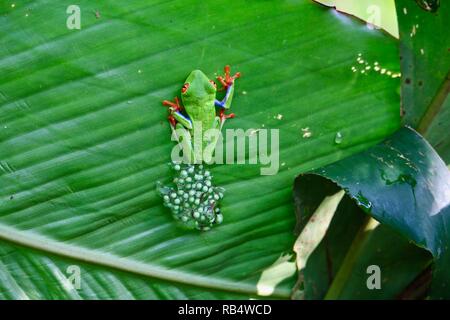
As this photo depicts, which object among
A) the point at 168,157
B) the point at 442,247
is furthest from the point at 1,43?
the point at 442,247

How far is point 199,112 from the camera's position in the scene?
2.00 meters

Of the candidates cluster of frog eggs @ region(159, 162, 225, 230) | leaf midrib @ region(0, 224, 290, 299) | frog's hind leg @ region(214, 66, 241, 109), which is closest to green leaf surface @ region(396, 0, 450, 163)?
frog's hind leg @ region(214, 66, 241, 109)

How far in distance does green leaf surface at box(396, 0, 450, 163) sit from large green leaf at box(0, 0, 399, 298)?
5 centimetres

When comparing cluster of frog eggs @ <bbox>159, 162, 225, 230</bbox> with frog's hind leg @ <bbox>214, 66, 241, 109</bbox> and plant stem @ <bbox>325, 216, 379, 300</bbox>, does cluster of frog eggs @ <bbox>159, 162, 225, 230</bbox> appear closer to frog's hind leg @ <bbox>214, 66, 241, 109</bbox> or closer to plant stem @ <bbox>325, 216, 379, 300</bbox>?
frog's hind leg @ <bbox>214, 66, 241, 109</bbox>

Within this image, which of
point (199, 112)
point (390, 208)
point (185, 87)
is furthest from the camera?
point (199, 112)

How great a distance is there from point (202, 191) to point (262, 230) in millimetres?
242

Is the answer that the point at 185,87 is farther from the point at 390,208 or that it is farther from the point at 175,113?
the point at 390,208

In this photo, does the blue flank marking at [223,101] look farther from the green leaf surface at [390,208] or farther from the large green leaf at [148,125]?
the green leaf surface at [390,208]

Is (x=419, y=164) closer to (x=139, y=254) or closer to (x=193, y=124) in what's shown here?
(x=193, y=124)

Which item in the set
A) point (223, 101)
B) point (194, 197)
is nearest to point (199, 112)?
point (223, 101)

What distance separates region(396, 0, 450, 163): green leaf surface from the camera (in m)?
1.85

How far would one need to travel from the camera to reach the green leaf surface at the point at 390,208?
1.67m

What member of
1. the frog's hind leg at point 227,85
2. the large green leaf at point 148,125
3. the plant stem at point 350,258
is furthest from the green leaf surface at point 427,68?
the frog's hind leg at point 227,85

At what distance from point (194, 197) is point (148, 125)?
276 millimetres
